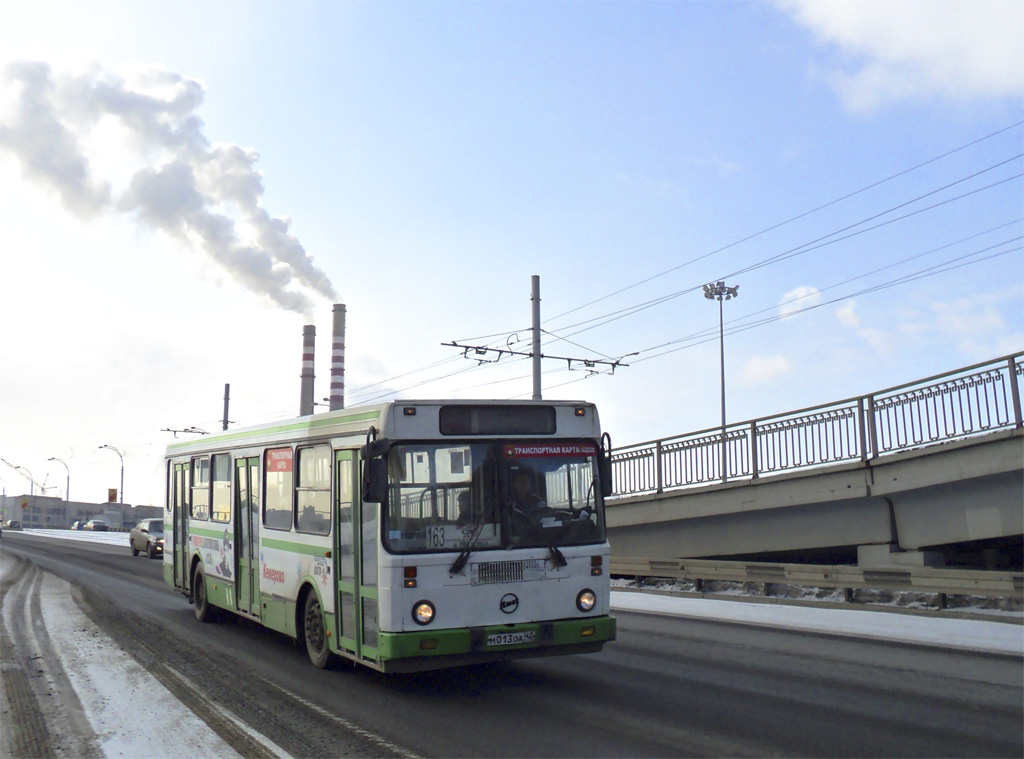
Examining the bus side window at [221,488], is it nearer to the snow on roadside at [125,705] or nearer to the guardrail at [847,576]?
the snow on roadside at [125,705]

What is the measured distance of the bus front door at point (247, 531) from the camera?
11151 millimetres

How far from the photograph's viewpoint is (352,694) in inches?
321

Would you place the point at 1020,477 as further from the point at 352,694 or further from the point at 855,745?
the point at 352,694

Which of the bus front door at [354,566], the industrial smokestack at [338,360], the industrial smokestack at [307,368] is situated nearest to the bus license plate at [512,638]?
the bus front door at [354,566]

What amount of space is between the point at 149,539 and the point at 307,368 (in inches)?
368

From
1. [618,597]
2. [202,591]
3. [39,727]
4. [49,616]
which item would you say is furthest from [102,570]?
[39,727]

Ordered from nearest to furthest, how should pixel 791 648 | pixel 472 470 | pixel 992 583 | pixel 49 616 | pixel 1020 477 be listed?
pixel 472 470
pixel 791 648
pixel 992 583
pixel 1020 477
pixel 49 616

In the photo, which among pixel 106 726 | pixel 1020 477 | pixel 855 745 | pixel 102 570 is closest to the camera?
pixel 855 745

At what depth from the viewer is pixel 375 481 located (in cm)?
762

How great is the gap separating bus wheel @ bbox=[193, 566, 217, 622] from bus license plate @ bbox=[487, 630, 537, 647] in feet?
23.3

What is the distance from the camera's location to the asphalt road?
6.27m

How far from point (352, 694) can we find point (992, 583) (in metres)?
8.74

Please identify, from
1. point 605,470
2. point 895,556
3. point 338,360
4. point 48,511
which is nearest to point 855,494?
point 895,556

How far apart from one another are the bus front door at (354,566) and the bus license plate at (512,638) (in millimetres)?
1024
